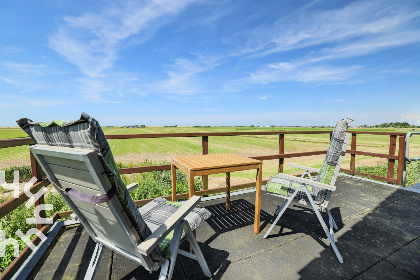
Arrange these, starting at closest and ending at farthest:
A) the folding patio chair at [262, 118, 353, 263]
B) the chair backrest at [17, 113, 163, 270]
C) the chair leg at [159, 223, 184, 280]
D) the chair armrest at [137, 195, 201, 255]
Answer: the chair backrest at [17, 113, 163, 270], the chair armrest at [137, 195, 201, 255], the chair leg at [159, 223, 184, 280], the folding patio chair at [262, 118, 353, 263]

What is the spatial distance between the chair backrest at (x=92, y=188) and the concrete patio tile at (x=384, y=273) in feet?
5.96

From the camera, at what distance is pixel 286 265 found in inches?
69.0

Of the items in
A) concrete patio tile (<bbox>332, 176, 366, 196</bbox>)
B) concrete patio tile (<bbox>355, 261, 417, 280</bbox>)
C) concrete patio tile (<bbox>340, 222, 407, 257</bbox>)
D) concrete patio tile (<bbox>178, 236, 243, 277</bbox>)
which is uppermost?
concrete patio tile (<bbox>178, 236, 243, 277</bbox>)

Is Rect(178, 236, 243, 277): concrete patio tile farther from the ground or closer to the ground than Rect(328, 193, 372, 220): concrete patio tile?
farther from the ground

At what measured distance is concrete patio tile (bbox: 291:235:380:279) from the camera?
67.3 inches

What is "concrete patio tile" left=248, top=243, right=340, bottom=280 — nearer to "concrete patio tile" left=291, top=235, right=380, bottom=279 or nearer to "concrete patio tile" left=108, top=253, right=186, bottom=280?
"concrete patio tile" left=291, top=235, right=380, bottom=279

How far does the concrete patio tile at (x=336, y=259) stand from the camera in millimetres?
1710

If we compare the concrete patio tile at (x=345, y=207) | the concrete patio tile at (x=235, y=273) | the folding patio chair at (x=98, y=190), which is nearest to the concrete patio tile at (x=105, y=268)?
the folding patio chair at (x=98, y=190)

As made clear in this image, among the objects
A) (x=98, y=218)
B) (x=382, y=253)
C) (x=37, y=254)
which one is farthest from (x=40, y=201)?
(x=382, y=253)

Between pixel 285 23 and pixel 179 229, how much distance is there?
1077 centimetres

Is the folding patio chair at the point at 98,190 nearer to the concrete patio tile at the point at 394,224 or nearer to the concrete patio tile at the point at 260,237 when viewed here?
the concrete patio tile at the point at 260,237

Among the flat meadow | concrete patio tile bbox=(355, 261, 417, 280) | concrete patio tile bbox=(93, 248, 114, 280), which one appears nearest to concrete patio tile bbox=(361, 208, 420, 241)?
concrete patio tile bbox=(355, 261, 417, 280)

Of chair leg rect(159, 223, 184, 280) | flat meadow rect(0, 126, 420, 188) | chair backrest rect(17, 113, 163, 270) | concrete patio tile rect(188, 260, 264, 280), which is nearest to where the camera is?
chair backrest rect(17, 113, 163, 270)

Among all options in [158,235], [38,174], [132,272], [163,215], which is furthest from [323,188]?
[38,174]
